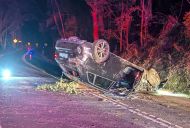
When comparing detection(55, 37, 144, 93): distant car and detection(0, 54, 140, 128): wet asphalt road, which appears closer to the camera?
detection(0, 54, 140, 128): wet asphalt road

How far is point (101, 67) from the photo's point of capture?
1548 cm

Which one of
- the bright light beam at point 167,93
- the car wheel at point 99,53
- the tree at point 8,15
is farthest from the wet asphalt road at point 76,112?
the tree at point 8,15

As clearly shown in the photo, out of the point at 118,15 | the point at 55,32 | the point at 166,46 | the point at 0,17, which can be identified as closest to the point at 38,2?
the point at 55,32

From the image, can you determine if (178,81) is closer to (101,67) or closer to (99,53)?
(101,67)

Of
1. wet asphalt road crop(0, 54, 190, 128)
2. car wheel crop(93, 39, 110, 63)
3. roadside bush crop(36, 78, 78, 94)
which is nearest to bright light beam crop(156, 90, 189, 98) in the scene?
wet asphalt road crop(0, 54, 190, 128)

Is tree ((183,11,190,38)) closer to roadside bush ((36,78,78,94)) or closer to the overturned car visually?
the overturned car

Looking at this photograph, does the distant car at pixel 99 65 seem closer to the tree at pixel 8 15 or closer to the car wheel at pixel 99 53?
the car wheel at pixel 99 53

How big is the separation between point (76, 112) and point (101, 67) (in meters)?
4.62

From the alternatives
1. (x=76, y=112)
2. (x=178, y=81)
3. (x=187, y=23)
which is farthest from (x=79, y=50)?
(x=187, y=23)

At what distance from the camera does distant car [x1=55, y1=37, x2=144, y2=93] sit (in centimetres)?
1533

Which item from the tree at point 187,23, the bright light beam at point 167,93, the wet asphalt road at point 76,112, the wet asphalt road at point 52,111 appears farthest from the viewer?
the tree at point 187,23

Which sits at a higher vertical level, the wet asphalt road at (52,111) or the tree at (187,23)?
the tree at (187,23)

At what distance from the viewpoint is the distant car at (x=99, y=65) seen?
15328 millimetres

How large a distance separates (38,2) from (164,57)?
50.7m
